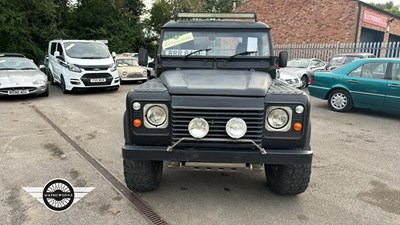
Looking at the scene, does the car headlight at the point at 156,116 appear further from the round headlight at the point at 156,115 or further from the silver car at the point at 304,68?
the silver car at the point at 304,68

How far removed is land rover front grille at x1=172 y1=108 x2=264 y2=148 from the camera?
288cm

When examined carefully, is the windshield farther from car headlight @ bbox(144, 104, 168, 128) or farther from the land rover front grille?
the land rover front grille

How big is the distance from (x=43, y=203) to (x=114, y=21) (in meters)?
22.7

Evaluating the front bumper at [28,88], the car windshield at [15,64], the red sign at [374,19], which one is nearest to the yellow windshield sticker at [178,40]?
the front bumper at [28,88]

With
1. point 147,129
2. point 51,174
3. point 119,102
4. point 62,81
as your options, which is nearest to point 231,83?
point 147,129

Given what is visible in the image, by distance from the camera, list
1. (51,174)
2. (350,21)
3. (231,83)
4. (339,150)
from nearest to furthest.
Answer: (231,83)
(51,174)
(339,150)
(350,21)

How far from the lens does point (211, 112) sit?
9.44 ft

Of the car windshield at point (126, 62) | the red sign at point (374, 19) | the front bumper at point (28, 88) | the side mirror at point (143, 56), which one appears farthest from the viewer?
the red sign at point (374, 19)

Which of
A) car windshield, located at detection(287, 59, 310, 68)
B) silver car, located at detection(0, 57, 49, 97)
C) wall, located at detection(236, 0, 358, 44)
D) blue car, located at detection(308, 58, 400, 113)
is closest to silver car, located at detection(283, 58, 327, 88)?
car windshield, located at detection(287, 59, 310, 68)

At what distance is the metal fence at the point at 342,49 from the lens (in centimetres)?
1534

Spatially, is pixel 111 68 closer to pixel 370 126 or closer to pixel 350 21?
pixel 370 126

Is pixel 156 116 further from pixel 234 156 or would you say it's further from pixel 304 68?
pixel 304 68

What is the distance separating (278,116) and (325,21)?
20595mm

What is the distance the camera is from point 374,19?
21.4m
